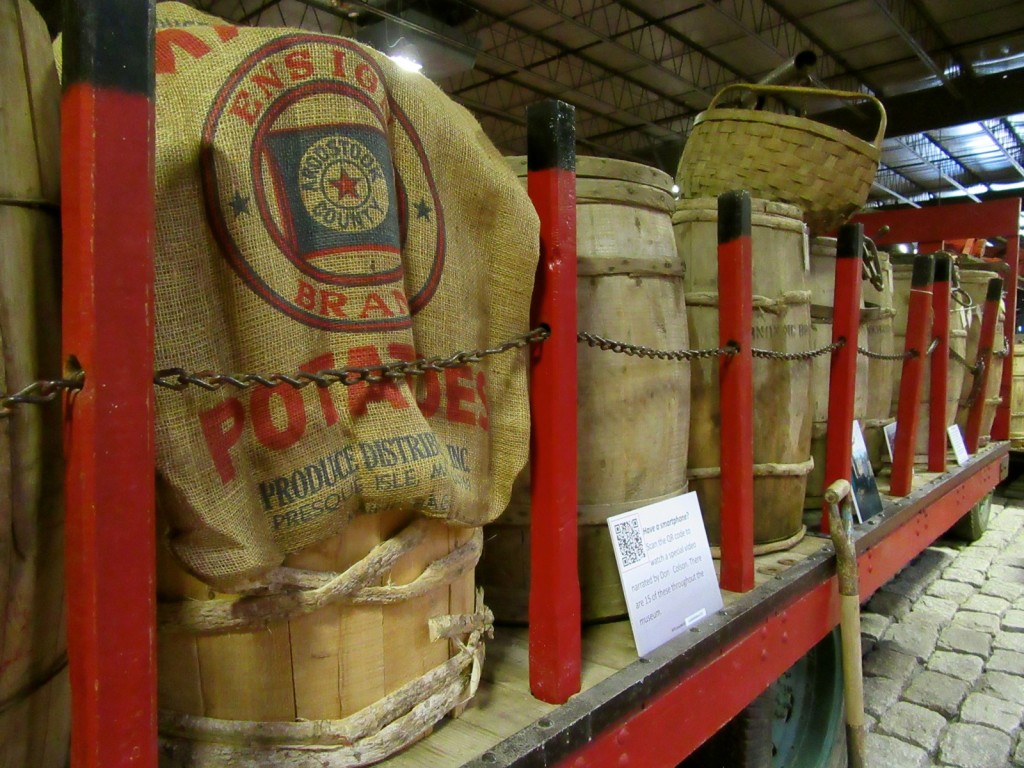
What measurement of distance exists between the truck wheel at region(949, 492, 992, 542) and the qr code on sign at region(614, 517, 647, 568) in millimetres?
4527

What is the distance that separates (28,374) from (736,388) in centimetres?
139

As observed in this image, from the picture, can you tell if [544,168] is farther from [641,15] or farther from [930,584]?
[641,15]

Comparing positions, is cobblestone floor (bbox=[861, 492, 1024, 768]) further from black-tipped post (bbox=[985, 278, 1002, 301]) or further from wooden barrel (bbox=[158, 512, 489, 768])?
wooden barrel (bbox=[158, 512, 489, 768])

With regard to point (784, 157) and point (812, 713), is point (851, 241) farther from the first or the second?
point (812, 713)

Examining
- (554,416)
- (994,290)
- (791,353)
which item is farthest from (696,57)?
(554,416)

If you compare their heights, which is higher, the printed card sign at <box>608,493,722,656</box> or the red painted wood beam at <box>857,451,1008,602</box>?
the printed card sign at <box>608,493,722,656</box>

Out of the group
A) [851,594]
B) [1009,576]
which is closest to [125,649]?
[851,594]

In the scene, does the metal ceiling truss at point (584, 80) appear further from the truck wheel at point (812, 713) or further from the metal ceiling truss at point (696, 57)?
the truck wheel at point (812, 713)

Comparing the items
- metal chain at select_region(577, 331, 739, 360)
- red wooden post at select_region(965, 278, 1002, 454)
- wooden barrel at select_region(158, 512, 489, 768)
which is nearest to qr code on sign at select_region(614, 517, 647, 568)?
metal chain at select_region(577, 331, 739, 360)

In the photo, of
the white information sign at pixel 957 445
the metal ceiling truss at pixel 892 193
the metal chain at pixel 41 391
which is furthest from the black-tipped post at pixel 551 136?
the metal ceiling truss at pixel 892 193

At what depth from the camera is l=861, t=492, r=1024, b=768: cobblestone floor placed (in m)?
2.65

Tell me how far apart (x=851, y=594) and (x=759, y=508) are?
1.06ft

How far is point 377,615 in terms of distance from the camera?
1.03 m

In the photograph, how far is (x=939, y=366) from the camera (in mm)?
3375
